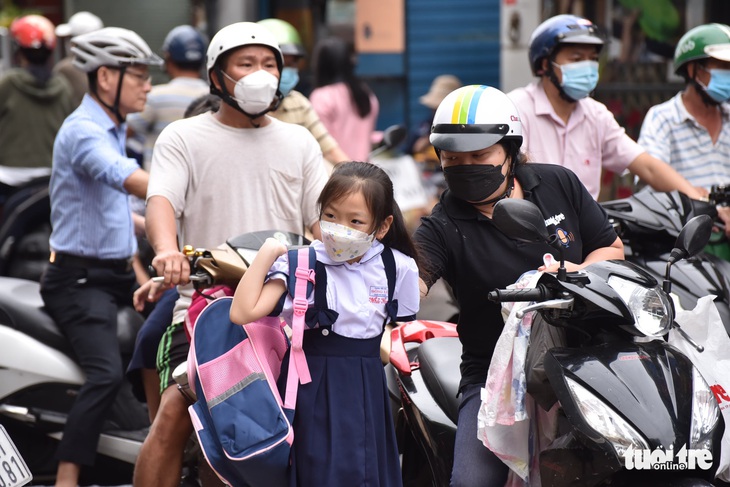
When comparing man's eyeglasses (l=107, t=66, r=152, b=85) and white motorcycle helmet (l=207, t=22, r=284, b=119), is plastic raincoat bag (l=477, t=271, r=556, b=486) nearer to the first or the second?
white motorcycle helmet (l=207, t=22, r=284, b=119)

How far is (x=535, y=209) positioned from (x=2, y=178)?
5.79 meters

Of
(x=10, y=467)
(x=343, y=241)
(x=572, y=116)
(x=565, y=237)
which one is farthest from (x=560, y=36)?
(x=10, y=467)

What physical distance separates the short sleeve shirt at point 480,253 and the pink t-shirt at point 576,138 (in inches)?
62.5

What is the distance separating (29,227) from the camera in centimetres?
685

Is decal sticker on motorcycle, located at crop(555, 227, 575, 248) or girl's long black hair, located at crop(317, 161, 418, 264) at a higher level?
girl's long black hair, located at crop(317, 161, 418, 264)

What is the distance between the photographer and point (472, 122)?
3920mm

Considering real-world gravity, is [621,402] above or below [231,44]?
below

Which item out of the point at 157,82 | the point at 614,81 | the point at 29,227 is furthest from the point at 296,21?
the point at 29,227

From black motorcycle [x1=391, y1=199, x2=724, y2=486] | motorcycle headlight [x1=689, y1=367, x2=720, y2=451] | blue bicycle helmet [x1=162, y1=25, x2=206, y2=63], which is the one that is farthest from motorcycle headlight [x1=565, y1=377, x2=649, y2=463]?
blue bicycle helmet [x1=162, y1=25, x2=206, y2=63]

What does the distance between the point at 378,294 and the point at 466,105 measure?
0.74 meters

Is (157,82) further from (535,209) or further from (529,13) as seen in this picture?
(535,209)

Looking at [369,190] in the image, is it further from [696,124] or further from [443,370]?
[696,124]

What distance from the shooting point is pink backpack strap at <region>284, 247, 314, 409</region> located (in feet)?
11.7

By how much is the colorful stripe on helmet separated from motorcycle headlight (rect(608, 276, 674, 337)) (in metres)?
0.87
